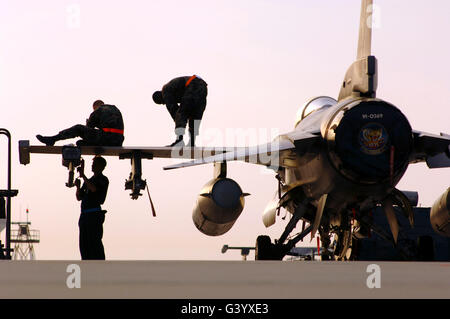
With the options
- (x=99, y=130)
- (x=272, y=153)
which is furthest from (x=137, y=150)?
(x=272, y=153)

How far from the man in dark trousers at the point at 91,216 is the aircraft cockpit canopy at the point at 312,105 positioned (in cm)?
625

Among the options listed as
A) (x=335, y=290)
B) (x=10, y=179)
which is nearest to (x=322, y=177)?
(x=10, y=179)

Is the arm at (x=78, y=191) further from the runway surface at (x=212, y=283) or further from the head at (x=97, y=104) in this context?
the runway surface at (x=212, y=283)

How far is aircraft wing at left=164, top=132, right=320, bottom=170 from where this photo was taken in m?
15.1

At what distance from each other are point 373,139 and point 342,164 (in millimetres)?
707

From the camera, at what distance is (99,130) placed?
1575 cm

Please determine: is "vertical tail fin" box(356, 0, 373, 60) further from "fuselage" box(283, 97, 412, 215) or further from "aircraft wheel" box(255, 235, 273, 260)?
"aircraft wheel" box(255, 235, 273, 260)

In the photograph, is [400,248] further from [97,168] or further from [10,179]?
[10,179]

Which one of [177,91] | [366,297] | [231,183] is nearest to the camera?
[366,297]

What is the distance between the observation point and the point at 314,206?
16.5 meters

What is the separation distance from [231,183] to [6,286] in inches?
418

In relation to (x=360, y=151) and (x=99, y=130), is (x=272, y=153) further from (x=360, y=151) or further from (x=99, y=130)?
(x=99, y=130)
